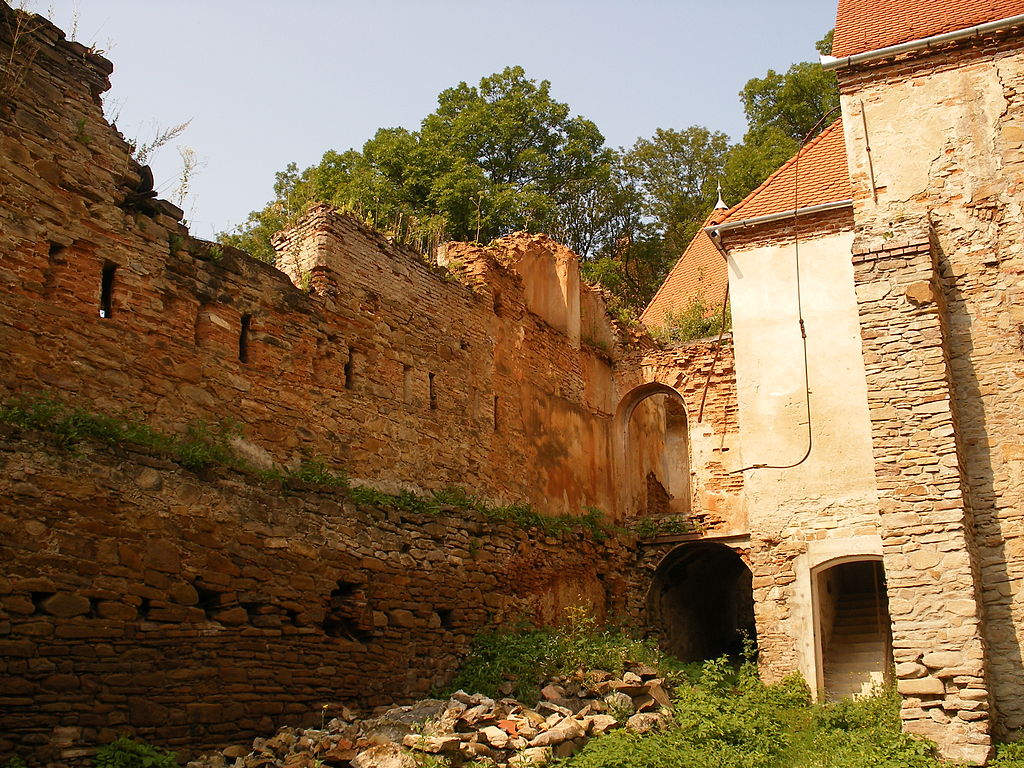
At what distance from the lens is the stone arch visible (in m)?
17.5

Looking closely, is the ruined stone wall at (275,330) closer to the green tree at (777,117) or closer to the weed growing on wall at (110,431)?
the weed growing on wall at (110,431)

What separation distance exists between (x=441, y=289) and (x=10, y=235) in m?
5.98

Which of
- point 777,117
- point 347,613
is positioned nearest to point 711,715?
point 347,613

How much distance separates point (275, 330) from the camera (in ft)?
37.1

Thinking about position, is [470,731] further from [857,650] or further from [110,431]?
[857,650]

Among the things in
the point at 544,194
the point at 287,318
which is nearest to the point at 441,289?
the point at 287,318

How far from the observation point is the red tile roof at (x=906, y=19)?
518 inches

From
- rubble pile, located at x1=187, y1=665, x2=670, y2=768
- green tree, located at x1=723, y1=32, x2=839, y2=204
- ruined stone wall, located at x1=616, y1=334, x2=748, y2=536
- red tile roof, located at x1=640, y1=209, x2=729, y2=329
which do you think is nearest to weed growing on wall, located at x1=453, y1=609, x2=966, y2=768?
rubble pile, located at x1=187, y1=665, x2=670, y2=768

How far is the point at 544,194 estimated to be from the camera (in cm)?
2494

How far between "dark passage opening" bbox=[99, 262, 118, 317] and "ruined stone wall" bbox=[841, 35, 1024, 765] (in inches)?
291

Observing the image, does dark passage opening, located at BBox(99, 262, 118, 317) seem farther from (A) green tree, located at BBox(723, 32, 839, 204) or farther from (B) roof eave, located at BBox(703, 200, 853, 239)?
(A) green tree, located at BBox(723, 32, 839, 204)

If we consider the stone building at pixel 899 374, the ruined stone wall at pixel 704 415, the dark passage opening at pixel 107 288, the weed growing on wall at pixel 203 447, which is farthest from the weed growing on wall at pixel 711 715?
the dark passage opening at pixel 107 288

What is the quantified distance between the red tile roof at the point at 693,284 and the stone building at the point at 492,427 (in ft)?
14.7

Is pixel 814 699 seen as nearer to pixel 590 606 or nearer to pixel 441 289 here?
pixel 590 606
